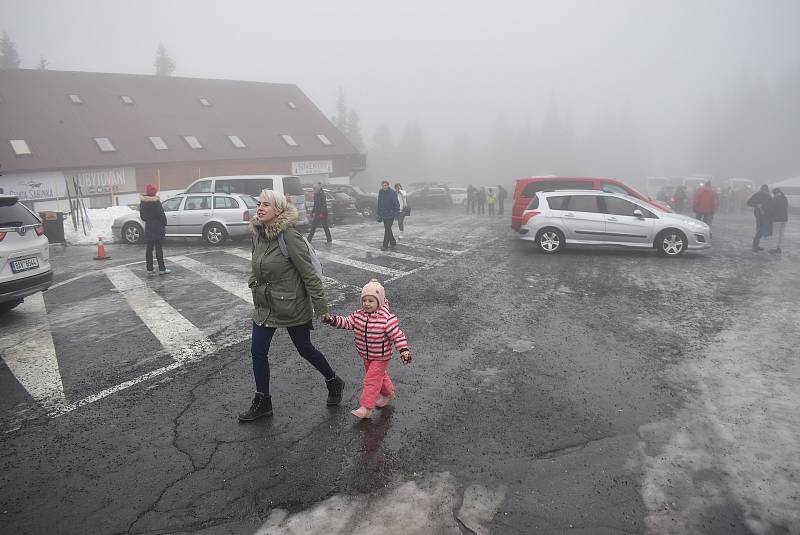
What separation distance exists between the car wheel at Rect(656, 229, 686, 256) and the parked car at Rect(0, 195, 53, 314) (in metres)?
12.4

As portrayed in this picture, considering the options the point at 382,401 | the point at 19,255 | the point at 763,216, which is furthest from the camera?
the point at 763,216

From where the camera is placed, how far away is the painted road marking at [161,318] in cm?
662

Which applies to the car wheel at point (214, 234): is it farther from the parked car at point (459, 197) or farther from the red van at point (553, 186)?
the parked car at point (459, 197)

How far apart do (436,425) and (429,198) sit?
28.6m

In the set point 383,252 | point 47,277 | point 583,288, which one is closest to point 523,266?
point 583,288

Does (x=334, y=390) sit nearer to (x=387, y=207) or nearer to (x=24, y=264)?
(x=24, y=264)

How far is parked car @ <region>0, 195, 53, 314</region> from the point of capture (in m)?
7.27

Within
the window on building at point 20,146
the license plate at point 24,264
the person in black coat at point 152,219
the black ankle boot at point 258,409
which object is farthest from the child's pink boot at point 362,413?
the window on building at point 20,146

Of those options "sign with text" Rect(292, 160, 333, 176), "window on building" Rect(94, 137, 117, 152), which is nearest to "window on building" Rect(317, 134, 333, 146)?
"sign with text" Rect(292, 160, 333, 176)

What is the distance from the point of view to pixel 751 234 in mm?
18719

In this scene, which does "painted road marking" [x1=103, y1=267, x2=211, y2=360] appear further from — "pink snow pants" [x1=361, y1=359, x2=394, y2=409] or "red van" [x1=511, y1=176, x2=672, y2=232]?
"red van" [x1=511, y1=176, x2=672, y2=232]

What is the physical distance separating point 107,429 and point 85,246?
14422 millimetres

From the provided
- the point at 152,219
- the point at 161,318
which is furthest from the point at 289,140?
the point at 161,318

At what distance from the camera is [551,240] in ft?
44.2
